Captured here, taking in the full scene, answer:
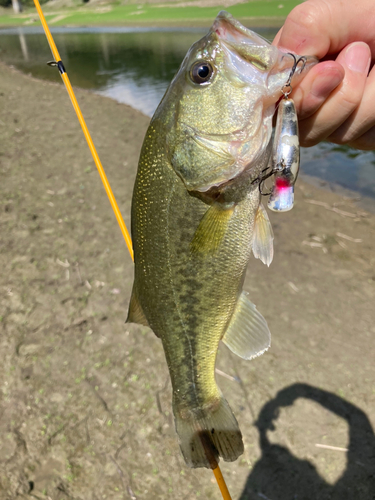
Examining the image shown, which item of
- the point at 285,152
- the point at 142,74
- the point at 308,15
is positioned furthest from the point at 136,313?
the point at 142,74

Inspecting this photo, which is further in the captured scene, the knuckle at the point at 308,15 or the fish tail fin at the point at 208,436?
the fish tail fin at the point at 208,436

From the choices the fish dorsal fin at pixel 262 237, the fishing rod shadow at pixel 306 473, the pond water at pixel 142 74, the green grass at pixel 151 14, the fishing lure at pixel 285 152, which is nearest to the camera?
the fishing lure at pixel 285 152

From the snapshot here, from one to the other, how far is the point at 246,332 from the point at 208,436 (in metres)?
0.56

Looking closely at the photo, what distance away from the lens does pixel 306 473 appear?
9.77ft

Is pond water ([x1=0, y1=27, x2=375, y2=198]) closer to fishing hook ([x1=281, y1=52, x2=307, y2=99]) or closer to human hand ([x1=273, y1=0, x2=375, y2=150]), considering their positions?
human hand ([x1=273, y1=0, x2=375, y2=150])

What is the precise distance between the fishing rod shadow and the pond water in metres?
6.15

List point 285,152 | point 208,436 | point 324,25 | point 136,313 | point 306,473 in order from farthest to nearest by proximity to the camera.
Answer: point 306,473
point 136,313
point 208,436
point 324,25
point 285,152

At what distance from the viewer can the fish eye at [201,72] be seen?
1.45 metres

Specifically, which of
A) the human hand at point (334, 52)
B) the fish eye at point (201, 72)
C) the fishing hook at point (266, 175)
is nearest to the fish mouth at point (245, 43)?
the fish eye at point (201, 72)

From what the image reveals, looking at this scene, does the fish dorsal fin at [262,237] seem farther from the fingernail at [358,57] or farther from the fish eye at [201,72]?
the fingernail at [358,57]

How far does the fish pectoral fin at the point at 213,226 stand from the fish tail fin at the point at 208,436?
92 cm

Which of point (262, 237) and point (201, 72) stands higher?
point (201, 72)

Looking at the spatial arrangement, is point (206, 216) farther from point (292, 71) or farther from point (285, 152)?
point (292, 71)

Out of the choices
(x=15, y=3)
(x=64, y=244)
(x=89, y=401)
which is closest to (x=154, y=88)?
(x=64, y=244)
